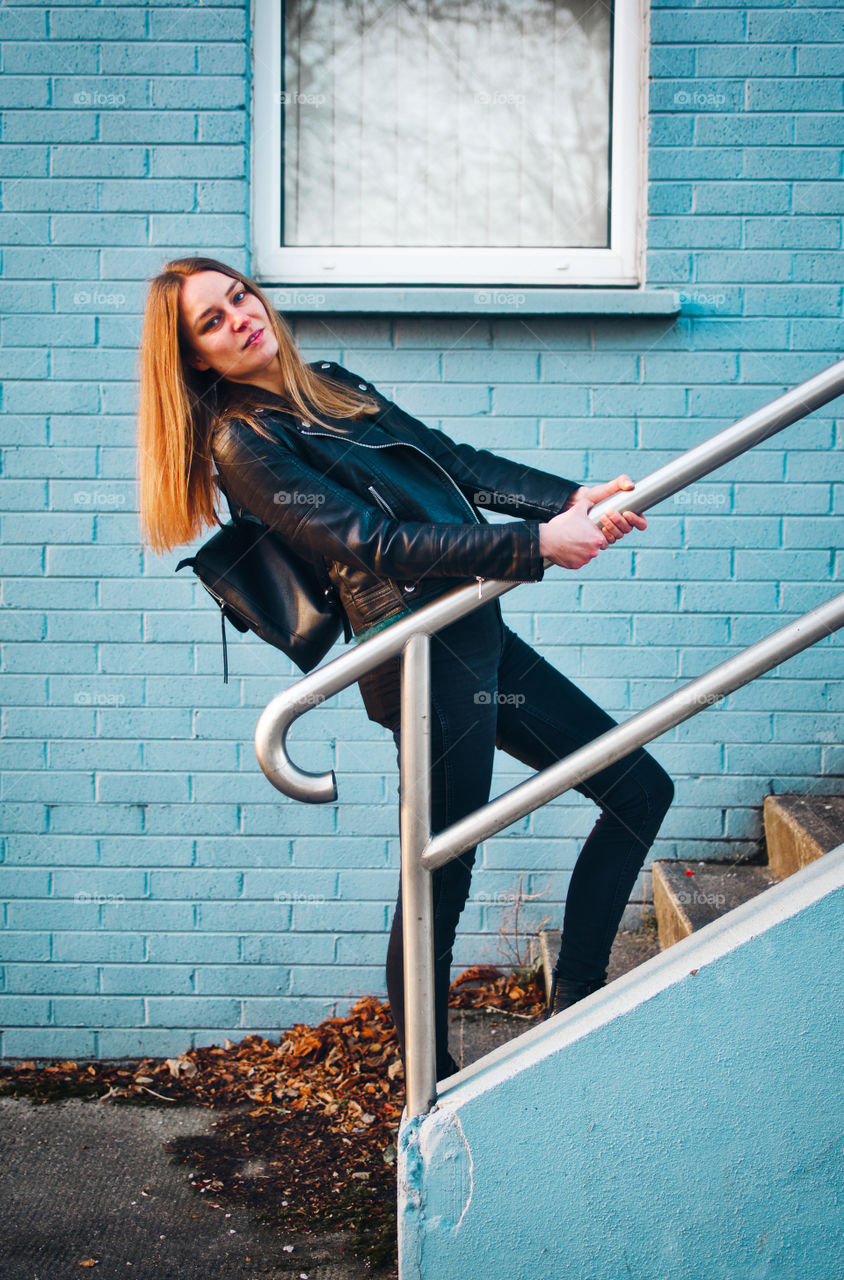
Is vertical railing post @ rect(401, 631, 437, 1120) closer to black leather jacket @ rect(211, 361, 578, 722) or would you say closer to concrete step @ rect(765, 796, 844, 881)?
black leather jacket @ rect(211, 361, 578, 722)

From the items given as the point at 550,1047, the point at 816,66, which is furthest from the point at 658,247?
the point at 550,1047

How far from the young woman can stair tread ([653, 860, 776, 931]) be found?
32.0 inches

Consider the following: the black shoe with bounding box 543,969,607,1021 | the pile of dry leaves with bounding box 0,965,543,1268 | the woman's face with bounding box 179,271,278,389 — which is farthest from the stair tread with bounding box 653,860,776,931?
the woman's face with bounding box 179,271,278,389

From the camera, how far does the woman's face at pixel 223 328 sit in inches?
72.0

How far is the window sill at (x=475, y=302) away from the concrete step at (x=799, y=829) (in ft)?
4.78

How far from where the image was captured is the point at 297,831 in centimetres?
310

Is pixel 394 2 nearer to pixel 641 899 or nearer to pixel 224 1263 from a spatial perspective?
pixel 641 899

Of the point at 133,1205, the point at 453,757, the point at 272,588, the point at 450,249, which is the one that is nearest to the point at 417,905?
the point at 453,757

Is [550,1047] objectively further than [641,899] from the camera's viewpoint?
No

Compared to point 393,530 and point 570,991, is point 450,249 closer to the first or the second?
point 393,530

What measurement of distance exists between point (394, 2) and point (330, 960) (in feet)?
9.66

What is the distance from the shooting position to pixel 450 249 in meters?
3.17

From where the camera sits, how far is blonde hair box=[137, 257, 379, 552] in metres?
1.82

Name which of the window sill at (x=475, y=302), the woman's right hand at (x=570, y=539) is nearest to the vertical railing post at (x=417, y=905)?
the woman's right hand at (x=570, y=539)
